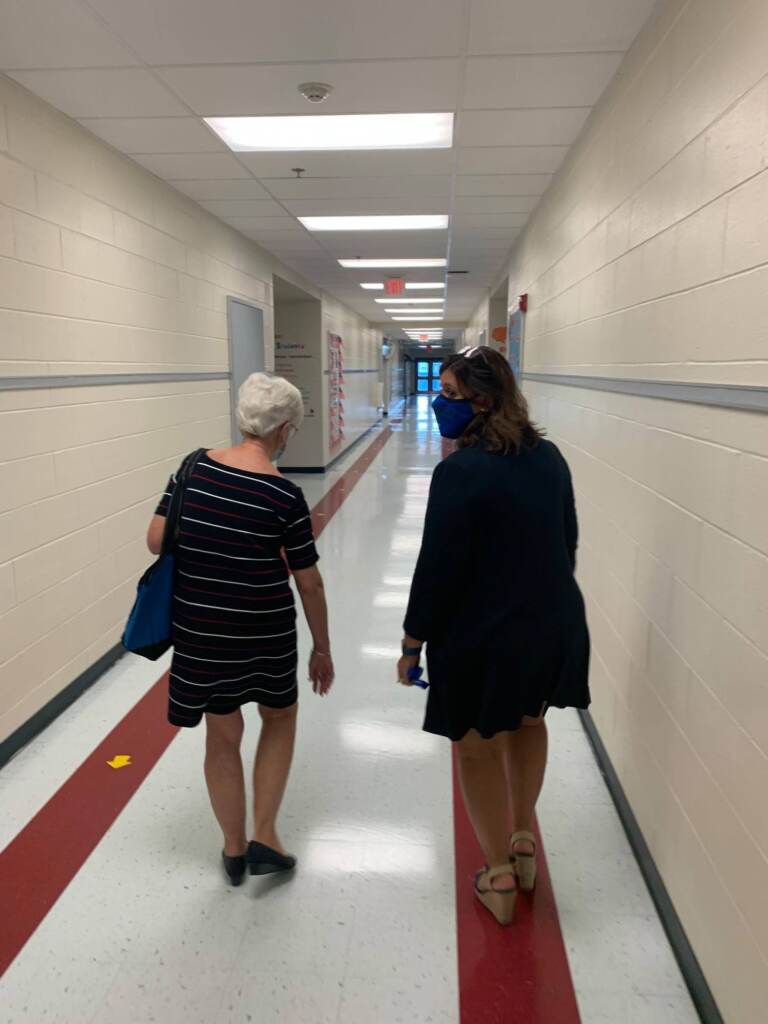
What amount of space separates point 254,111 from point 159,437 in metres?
1.90

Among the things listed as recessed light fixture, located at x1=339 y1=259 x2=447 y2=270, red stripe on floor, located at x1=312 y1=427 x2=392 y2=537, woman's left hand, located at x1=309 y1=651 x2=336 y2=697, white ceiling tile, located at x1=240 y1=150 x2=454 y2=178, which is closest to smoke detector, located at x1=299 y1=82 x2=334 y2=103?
white ceiling tile, located at x1=240 y1=150 x2=454 y2=178

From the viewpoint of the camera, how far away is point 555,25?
2.33 metres

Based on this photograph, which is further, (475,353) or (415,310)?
(415,310)

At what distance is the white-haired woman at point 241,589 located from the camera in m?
1.75

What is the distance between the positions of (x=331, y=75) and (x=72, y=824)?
2.90 m

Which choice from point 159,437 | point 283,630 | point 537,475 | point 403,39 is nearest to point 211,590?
point 283,630

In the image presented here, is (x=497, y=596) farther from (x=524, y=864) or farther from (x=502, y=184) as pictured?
(x=502, y=184)

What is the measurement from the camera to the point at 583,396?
10.5 ft

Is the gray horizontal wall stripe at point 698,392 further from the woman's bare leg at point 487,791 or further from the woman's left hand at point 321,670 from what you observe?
the woman's left hand at point 321,670

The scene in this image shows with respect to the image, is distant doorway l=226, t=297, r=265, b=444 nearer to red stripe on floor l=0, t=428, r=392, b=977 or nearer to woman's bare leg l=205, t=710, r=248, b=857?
red stripe on floor l=0, t=428, r=392, b=977

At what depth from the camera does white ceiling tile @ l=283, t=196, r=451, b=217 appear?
15.3 feet

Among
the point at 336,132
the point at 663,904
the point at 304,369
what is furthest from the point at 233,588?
the point at 304,369

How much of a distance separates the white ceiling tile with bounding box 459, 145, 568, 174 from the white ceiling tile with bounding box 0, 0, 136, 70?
5.97ft

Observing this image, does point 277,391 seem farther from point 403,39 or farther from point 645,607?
point 403,39
